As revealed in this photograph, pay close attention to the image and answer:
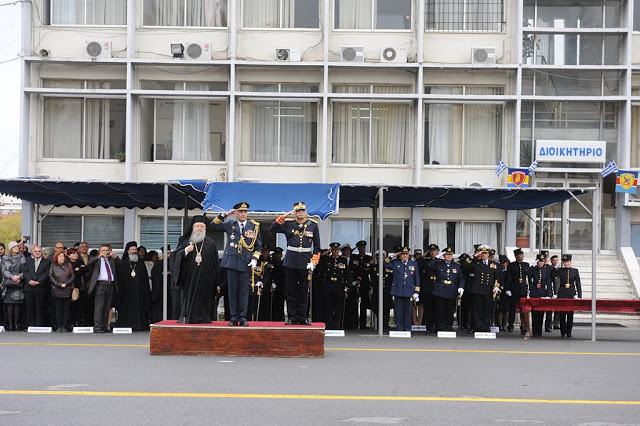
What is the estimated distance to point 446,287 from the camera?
20391 millimetres

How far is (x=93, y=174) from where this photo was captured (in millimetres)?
30688

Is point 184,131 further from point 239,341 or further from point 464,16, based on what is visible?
point 239,341

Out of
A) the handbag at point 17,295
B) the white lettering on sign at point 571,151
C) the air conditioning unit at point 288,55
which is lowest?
the handbag at point 17,295

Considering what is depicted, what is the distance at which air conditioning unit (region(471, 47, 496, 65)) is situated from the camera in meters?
29.9

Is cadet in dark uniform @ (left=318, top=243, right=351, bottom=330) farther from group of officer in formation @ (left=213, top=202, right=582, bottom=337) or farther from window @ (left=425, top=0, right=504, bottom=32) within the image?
window @ (left=425, top=0, right=504, bottom=32)

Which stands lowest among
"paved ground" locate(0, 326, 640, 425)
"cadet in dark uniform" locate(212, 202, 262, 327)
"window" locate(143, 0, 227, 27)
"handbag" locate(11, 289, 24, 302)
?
"paved ground" locate(0, 326, 640, 425)

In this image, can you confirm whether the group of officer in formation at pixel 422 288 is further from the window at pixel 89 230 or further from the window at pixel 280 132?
the window at pixel 89 230

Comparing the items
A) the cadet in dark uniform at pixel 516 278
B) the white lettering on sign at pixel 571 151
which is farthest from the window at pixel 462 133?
the cadet in dark uniform at pixel 516 278

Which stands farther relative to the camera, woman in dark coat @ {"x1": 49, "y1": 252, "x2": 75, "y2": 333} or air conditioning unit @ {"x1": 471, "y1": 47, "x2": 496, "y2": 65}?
air conditioning unit @ {"x1": 471, "y1": 47, "x2": 496, "y2": 65}

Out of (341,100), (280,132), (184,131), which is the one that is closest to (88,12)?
(184,131)

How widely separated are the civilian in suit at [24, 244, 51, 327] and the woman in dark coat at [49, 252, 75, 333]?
0.99ft

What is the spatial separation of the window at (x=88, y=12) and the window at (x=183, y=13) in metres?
0.87

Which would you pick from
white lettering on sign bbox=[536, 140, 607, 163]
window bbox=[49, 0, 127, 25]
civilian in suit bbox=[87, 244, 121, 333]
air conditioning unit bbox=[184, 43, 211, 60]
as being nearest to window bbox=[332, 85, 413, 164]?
white lettering on sign bbox=[536, 140, 607, 163]

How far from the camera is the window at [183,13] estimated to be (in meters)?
30.5
